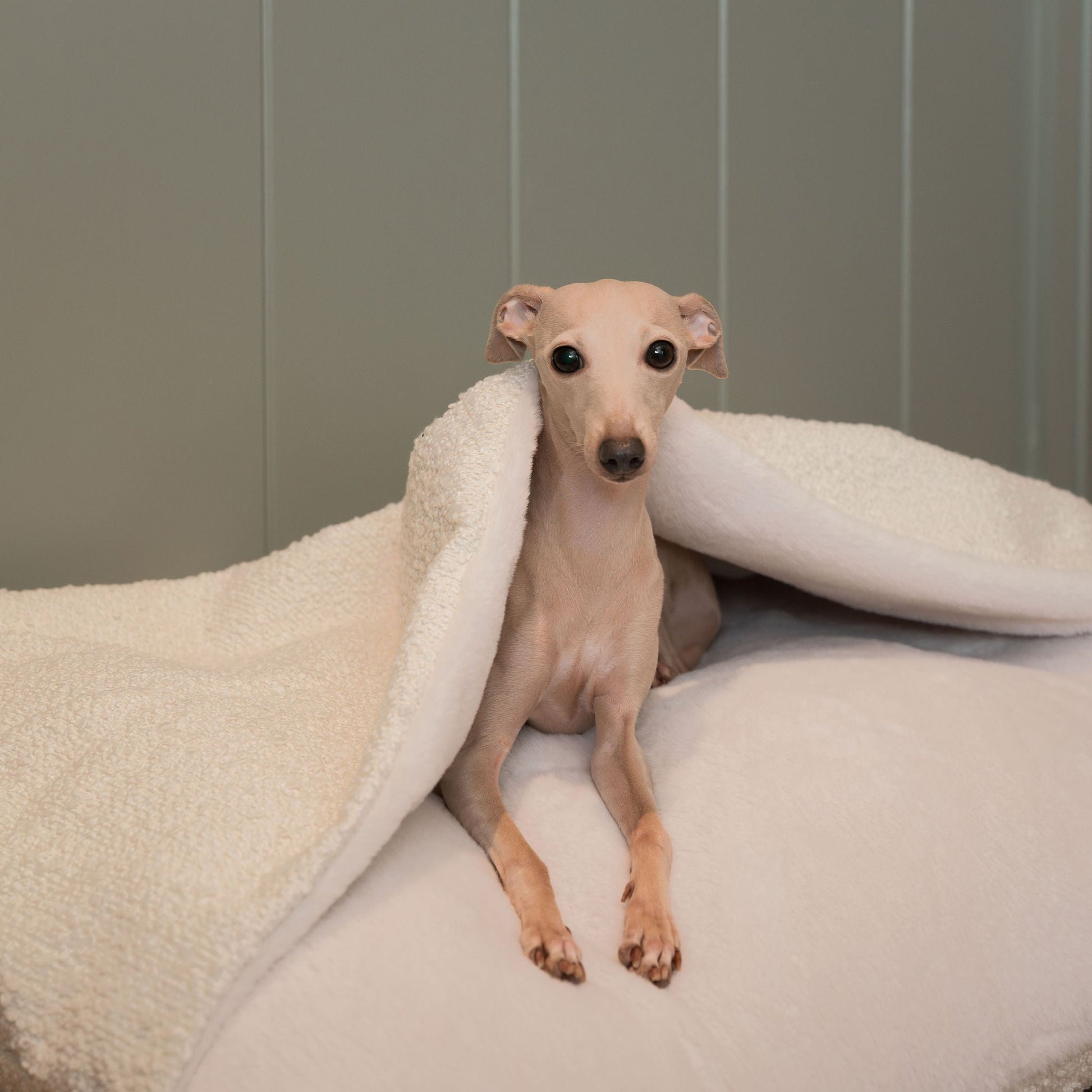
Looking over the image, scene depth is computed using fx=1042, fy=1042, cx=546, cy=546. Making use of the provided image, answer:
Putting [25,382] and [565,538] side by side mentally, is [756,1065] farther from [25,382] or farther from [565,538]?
[25,382]

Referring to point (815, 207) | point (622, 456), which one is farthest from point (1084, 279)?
point (622, 456)

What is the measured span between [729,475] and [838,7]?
57.2 inches

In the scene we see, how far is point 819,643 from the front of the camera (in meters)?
1.56

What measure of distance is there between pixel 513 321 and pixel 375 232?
697 millimetres

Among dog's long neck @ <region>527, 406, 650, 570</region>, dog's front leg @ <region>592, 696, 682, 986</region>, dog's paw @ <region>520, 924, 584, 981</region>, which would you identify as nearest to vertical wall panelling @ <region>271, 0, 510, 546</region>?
dog's long neck @ <region>527, 406, 650, 570</region>

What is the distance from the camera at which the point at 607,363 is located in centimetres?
112

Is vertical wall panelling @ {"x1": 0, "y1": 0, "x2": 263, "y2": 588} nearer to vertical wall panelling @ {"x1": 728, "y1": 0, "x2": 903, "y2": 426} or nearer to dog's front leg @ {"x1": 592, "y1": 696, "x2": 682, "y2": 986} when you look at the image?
dog's front leg @ {"x1": 592, "y1": 696, "x2": 682, "y2": 986}

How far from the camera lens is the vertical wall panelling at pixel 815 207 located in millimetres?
2227

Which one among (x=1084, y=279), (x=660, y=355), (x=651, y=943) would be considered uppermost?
(x=1084, y=279)

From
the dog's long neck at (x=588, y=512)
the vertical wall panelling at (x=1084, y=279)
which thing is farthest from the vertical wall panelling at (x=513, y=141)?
the vertical wall panelling at (x=1084, y=279)

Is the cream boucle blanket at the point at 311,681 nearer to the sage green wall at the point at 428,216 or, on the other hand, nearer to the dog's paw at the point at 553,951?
the dog's paw at the point at 553,951

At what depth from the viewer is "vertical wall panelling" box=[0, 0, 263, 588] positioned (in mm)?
1612

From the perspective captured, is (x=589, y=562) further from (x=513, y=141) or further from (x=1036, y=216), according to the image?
(x=1036, y=216)

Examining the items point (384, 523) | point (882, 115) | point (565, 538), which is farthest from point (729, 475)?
point (882, 115)
